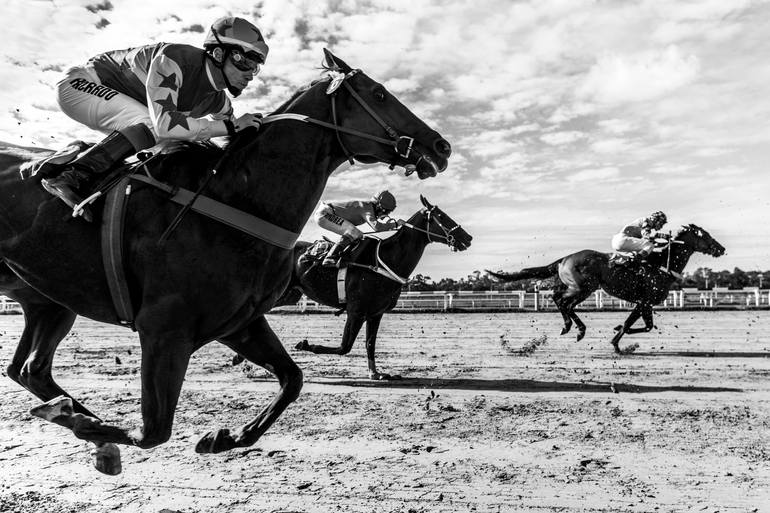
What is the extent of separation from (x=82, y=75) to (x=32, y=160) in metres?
0.56

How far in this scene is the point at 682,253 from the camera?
1318 cm

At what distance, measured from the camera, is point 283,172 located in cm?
342

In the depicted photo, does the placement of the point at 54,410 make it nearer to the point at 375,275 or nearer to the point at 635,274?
the point at 375,275

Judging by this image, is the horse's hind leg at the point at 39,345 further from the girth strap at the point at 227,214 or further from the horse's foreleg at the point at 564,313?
the horse's foreleg at the point at 564,313

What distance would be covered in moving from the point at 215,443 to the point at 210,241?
1158 millimetres

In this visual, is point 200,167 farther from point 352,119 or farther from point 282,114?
point 352,119

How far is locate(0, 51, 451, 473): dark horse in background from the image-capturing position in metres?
3.13

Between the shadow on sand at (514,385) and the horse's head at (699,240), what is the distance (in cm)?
636

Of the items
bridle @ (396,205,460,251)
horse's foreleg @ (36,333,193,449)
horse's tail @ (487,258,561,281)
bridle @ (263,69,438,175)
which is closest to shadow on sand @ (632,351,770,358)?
horse's tail @ (487,258,561,281)

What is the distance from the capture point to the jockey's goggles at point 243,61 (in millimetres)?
3463

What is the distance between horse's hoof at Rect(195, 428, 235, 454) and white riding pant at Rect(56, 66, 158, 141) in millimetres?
1811

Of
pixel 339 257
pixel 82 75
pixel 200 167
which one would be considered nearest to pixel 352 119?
pixel 200 167

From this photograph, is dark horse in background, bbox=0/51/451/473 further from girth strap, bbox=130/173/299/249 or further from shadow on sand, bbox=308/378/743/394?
shadow on sand, bbox=308/378/743/394

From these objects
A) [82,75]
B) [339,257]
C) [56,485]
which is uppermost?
[82,75]
